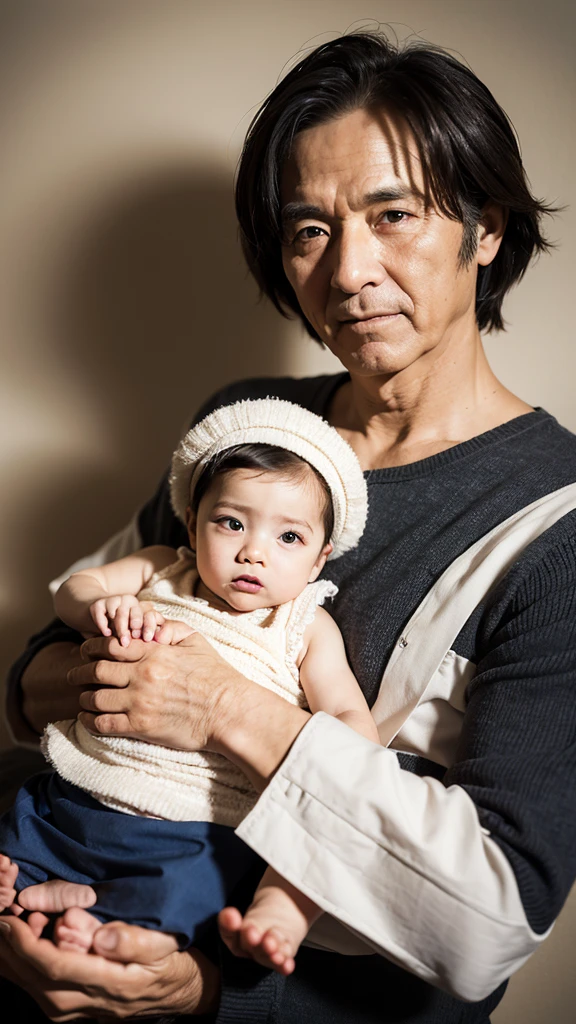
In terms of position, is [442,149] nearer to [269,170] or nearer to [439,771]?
[269,170]

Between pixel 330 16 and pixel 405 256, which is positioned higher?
pixel 330 16

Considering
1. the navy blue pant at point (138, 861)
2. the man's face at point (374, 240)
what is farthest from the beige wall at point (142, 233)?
the navy blue pant at point (138, 861)

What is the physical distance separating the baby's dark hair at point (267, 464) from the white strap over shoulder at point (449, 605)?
0.68 feet

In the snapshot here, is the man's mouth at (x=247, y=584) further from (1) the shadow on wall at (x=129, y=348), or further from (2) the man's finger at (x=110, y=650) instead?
(1) the shadow on wall at (x=129, y=348)

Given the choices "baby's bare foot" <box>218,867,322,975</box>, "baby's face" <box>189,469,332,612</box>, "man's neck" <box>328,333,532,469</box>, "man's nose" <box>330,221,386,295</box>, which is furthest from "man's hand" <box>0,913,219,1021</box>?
"man's nose" <box>330,221,386,295</box>

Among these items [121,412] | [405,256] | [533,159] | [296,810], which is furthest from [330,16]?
[296,810]

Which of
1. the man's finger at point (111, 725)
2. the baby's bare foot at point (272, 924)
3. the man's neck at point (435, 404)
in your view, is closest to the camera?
the baby's bare foot at point (272, 924)

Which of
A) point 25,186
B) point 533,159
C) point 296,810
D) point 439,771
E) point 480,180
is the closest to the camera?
point 296,810

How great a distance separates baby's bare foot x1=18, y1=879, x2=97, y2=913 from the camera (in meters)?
1.15

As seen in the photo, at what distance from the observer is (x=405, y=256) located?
136cm

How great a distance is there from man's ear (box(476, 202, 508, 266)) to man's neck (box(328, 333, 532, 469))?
149 millimetres

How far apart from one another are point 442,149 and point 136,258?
3.06 feet

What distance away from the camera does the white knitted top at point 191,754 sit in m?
1.17

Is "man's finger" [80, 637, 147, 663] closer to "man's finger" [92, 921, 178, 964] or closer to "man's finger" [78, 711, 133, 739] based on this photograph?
"man's finger" [78, 711, 133, 739]
